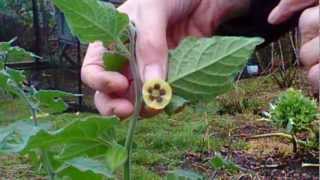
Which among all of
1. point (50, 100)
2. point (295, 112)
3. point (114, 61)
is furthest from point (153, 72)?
point (295, 112)

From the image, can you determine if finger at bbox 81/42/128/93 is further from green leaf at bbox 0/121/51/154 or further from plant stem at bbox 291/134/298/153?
plant stem at bbox 291/134/298/153

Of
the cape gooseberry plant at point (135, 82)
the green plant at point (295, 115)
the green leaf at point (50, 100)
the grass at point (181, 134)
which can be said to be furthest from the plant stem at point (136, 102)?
the green plant at point (295, 115)

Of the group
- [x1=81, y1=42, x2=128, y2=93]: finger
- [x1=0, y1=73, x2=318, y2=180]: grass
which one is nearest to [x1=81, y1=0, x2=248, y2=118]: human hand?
[x1=81, y1=42, x2=128, y2=93]: finger

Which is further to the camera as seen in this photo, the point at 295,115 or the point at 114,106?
the point at 295,115

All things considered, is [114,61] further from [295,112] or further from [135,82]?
[295,112]

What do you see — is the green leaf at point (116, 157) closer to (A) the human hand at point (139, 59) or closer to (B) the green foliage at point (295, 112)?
(A) the human hand at point (139, 59)

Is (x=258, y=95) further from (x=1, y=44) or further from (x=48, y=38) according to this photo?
(x=1, y=44)
